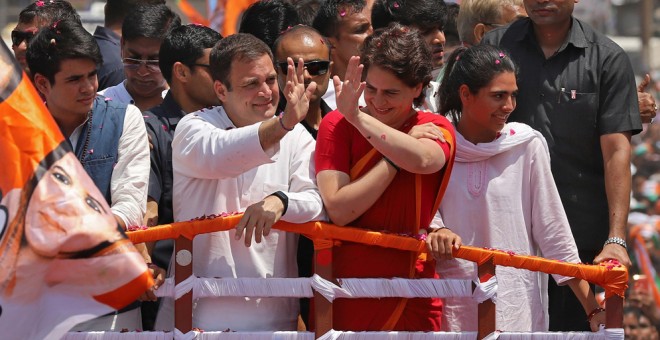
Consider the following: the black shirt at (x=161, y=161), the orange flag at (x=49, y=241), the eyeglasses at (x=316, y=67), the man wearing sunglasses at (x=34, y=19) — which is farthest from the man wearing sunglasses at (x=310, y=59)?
the orange flag at (x=49, y=241)

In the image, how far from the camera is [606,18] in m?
18.6

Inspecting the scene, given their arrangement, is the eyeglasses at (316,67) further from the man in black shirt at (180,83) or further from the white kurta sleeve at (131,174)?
the white kurta sleeve at (131,174)

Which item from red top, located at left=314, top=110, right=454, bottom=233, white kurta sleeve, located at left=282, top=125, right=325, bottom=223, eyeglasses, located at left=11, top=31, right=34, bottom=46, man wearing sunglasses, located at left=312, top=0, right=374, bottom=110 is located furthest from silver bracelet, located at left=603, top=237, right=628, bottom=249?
eyeglasses, located at left=11, top=31, right=34, bottom=46

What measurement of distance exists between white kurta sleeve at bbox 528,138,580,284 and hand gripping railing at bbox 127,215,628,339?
0.37 m

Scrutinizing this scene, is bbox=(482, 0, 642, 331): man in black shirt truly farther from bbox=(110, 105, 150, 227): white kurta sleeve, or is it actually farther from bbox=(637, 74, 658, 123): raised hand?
bbox=(110, 105, 150, 227): white kurta sleeve

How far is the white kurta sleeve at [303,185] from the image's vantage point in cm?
454

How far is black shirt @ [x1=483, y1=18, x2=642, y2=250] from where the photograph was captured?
18.4ft

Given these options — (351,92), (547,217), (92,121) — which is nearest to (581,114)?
(547,217)

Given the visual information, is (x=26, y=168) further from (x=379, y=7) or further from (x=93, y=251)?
(x=379, y=7)

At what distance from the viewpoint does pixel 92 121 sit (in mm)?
5121

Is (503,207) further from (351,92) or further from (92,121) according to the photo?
(92,121)

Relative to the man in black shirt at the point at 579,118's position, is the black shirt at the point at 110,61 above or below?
above

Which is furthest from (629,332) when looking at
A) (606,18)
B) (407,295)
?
(606,18)

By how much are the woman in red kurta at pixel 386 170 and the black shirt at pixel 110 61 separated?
7.92 feet
